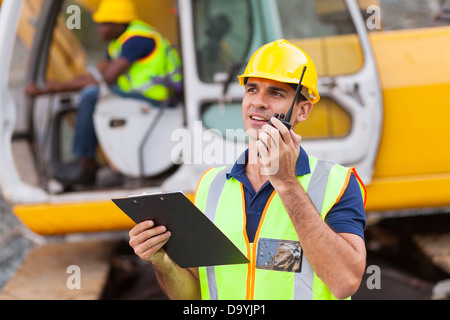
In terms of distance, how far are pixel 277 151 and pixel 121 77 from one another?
2.83m

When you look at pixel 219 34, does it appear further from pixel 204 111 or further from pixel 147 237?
pixel 147 237

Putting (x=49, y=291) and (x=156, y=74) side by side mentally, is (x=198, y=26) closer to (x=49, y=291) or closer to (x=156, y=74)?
(x=156, y=74)

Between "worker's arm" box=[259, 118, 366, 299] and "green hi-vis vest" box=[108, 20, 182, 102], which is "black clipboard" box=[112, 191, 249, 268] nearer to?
"worker's arm" box=[259, 118, 366, 299]

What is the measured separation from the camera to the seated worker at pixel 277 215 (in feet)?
5.23

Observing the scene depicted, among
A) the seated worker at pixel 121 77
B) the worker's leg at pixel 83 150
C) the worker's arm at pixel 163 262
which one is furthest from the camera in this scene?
the worker's leg at pixel 83 150

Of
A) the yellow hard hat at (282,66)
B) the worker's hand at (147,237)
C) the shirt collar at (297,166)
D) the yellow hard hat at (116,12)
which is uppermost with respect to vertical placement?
the yellow hard hat at (116,12)

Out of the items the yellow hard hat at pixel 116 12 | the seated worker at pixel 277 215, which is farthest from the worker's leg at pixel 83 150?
the seated worker at pixel 277 215

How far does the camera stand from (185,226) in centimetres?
169

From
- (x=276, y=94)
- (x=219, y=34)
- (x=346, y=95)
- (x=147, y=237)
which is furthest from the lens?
(x=219, y=34)

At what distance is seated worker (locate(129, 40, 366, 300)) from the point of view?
159cm

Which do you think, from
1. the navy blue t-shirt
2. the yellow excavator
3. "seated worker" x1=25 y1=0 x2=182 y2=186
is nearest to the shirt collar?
the navy blue t-shirt

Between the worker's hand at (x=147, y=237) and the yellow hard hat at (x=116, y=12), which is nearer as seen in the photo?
the worker's hand at (x=147, y=237)

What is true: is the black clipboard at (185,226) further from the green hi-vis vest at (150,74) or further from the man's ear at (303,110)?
the green hi-vis vest at (150,74)

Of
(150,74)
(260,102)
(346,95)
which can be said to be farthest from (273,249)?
(150,74)
